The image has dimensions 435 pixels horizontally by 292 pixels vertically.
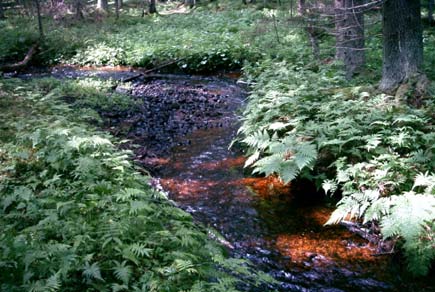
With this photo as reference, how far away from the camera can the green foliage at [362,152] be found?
4.96m

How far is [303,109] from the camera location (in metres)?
8.27

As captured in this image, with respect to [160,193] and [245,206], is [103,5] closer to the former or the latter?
[245,206]

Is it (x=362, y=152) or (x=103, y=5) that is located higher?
(x=103, y=5)

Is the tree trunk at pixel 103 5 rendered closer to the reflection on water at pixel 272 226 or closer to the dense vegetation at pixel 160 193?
the dense vegetation at pixel 160 193

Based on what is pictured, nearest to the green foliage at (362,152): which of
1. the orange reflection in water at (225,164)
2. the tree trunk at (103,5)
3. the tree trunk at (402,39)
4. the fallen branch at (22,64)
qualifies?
the orange reflection in water at (225,164)

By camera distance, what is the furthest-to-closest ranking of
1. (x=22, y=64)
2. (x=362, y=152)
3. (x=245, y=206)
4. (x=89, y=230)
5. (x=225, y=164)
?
(x=22, y=64)
(x=225, y=164)
(x=245, y=206)
(x=362, y=152)
(x=89, y=230)

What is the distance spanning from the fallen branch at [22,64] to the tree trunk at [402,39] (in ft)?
49.2

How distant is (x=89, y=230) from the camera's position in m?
4.28

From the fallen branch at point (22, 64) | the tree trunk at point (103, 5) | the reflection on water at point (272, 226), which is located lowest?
the reflection on water at point (272, 226)

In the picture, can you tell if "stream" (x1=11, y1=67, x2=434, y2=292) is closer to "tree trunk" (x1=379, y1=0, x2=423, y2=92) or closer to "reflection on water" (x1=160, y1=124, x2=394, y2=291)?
"reflection on water" (x1=160, y1=124, x2=394, y2=291)

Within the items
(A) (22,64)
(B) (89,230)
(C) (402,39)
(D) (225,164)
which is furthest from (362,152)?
(A) (22,64)

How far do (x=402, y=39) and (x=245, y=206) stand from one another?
467cm

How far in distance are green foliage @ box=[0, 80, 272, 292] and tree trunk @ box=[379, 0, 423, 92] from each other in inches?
217

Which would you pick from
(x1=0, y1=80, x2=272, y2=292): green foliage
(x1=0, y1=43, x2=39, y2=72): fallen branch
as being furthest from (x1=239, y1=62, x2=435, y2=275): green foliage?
(x1=0, y1=43, x2=39, y2=72): fallen branch
